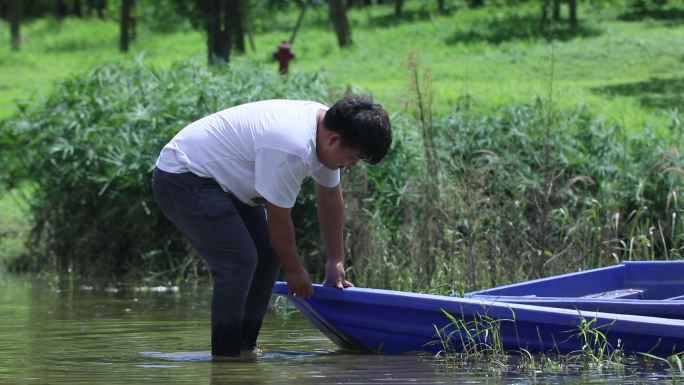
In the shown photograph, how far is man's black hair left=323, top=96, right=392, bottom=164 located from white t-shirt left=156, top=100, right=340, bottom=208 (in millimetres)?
157

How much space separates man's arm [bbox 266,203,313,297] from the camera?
6371 millimetres

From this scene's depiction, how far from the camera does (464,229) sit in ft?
33.8

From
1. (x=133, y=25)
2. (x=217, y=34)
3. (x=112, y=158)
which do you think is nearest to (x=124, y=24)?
(x=133, y=25)

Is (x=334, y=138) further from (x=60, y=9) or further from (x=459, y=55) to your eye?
(x=60, y=9)

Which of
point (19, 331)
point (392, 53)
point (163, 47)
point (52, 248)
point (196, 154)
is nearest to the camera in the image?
point (196, 154)

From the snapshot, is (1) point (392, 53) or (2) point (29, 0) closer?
(1) point (392, 53)

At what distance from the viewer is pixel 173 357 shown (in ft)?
23.9

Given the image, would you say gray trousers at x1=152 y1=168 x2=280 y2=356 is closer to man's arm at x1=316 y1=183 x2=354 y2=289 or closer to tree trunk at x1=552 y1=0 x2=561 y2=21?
man's arm at x1=316 y1=183 x2=354 y2=289

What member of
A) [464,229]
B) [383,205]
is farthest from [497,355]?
[383,205]

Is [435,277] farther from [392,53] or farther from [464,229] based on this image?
[392,53]

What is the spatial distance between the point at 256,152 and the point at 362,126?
528 millimetres

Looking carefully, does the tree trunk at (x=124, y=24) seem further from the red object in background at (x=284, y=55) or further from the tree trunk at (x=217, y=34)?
the red object in background at (x=284, y=55)

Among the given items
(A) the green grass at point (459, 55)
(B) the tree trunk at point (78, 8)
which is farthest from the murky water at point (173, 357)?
(B) the tree trunk at point (78, 8)

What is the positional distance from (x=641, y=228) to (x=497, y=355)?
478 centimetres
